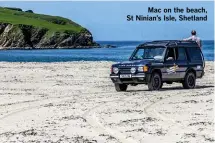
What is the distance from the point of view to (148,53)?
23.8 meters

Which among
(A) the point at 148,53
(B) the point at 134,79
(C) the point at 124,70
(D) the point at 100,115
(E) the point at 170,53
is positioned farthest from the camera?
(E) the point at 170,53

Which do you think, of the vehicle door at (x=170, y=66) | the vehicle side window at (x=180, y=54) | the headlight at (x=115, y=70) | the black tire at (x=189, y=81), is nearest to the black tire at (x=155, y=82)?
the vehicle door at (x=170, y=66)

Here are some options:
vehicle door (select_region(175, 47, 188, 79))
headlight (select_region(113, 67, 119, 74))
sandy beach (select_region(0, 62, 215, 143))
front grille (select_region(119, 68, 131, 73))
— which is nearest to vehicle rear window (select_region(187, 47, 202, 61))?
vehicle door (select_region(175, 47, 188, 79))

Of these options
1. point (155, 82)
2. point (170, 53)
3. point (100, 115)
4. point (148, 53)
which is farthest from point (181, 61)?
point (100, 115)

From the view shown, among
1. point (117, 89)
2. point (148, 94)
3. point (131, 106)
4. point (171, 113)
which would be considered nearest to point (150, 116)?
point (171, 113)

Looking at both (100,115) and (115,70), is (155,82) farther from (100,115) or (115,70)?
(100,115)

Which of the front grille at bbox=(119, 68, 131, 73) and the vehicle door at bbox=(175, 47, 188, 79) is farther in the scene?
the vehicle door at bbox=(175, 47, 188, 79)

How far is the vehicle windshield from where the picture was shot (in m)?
23.7

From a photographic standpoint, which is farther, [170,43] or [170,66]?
[170,43]

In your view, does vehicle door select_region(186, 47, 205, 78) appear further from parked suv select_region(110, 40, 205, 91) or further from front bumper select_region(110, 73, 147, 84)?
front bumper select_region(110, 73, 147, 84)

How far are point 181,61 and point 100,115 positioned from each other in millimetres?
9779

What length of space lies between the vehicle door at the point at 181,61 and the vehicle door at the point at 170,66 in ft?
0.55

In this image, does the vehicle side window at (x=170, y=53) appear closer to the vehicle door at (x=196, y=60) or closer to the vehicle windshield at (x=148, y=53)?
the vehicle windshield at (x=148, y=53)

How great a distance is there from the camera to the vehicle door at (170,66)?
921 inches
